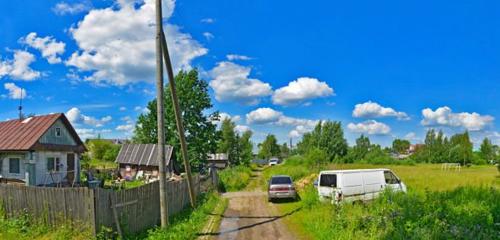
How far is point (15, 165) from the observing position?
1078 inches

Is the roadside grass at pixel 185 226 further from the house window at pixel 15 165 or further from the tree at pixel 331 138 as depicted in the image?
the tree at pixel 331 138

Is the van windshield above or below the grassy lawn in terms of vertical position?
above

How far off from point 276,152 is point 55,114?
9592 centimetres

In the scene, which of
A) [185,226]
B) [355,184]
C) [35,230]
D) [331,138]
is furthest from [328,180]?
[331,138]

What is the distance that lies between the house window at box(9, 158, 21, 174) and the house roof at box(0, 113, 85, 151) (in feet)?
3.23

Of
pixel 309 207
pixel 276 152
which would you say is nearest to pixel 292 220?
pixel 309 207

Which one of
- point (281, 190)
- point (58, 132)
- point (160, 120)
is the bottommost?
point (281, 190)

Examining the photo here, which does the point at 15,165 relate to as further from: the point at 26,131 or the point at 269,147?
the point at 269,147

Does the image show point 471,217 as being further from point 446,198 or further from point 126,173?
point 126,173

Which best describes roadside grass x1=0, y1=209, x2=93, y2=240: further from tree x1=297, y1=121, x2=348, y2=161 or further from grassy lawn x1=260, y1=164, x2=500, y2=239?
tree x1=297, y1=121, x2=348, y2=161

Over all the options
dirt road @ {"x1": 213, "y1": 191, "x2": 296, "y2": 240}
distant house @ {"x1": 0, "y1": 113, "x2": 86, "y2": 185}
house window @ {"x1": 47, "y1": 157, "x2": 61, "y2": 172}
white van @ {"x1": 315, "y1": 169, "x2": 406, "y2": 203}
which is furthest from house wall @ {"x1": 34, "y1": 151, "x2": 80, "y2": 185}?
white van @ {"x1": 315, "y1": 169, "x2": 406, "y2": 203}

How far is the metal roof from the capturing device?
42.5 metres

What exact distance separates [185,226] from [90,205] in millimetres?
4178

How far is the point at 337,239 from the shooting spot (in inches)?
Result: 454
